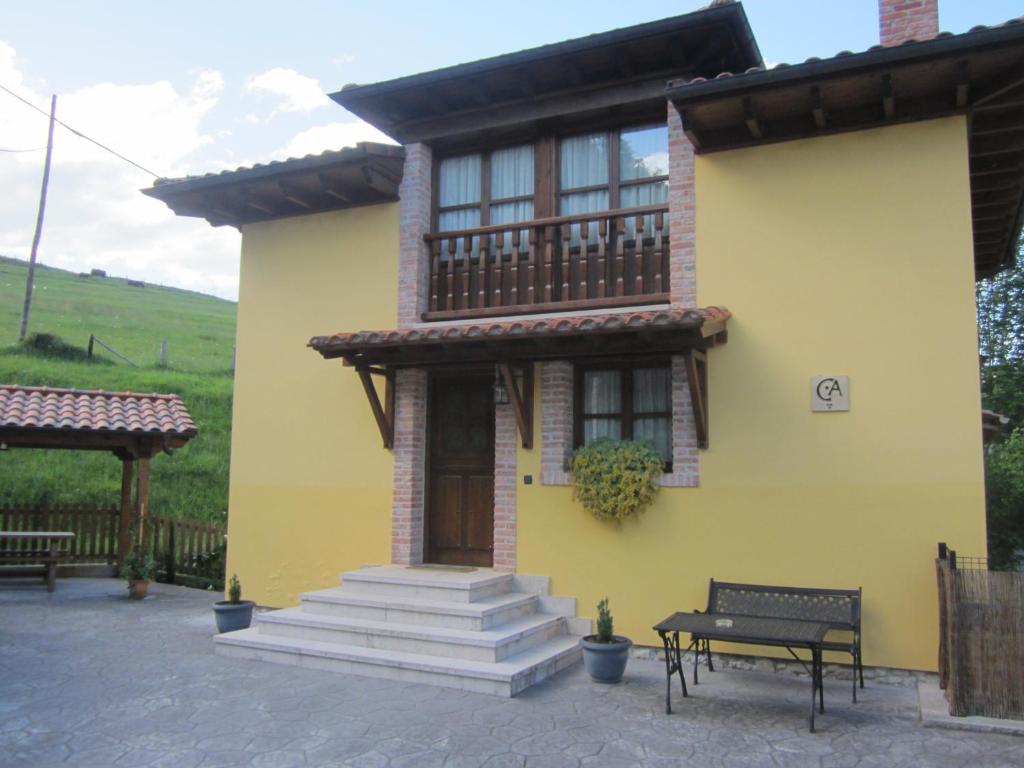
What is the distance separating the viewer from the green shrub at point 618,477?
729 centimetres

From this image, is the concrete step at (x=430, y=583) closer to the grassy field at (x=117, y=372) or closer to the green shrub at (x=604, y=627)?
the green shrub at (x=604, y=627)

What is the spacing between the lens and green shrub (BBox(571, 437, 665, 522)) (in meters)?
7.29

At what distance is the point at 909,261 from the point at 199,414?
19.5 meters

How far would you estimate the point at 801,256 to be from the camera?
710cm

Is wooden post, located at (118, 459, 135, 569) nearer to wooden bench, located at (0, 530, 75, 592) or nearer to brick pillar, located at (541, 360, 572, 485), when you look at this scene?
wooden bench, located at (0, 530, 75, 592)

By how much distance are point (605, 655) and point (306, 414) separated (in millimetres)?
4675

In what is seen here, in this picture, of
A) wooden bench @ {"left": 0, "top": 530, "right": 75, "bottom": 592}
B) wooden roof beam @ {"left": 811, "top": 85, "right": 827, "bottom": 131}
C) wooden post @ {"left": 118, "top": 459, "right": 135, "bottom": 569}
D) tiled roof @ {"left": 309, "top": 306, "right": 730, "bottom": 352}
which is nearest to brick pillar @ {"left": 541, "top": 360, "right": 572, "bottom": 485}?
tiled roof @ {"left": 309, "top": 306, "right": 730, "bottom": 352}

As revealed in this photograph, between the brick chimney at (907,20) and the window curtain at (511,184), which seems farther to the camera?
the window curtain at (511,184)

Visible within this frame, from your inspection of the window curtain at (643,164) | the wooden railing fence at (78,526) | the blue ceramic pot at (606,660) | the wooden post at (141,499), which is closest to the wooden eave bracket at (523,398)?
the window curtain at (643,164)

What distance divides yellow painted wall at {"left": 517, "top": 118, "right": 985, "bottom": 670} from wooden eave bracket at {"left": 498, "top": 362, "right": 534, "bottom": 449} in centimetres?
102

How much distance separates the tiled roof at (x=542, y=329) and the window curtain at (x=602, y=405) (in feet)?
2.75

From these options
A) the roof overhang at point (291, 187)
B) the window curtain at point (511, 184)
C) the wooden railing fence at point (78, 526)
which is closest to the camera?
the roof overhang at point (291, 187)

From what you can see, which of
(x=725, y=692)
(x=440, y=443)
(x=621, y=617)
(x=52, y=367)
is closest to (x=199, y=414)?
(x=52, y=367)

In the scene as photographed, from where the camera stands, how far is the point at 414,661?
654cm
